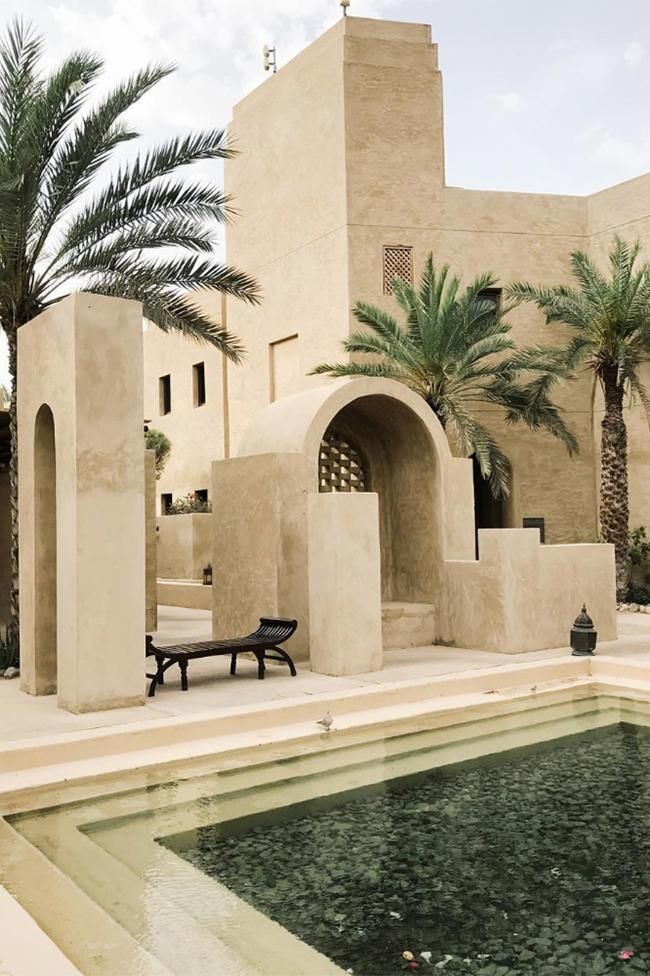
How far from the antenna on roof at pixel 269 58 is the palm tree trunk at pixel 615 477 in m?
12.3

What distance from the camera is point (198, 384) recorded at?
27609 millimetres

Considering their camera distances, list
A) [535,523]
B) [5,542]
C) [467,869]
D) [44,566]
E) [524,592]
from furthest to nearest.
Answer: [535,523], [5,542], [524,592], [44,566], [467,869]

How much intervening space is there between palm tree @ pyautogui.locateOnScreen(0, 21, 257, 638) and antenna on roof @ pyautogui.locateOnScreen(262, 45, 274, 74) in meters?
14.2

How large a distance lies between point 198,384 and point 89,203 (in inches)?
654

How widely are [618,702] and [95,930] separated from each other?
6.16m

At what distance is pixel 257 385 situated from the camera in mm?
23391

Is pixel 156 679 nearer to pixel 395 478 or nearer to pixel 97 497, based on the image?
pixel 97 497

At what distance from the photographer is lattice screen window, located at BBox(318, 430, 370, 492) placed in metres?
12.8

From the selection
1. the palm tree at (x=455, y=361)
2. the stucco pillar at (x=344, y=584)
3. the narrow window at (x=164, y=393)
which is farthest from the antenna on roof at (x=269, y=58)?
the stucco pillar at (x=344, y=584)

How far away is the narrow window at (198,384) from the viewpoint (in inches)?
1080

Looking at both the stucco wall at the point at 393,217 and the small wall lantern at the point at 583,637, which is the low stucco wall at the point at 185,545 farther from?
the small wall lantern at the point at 583,637

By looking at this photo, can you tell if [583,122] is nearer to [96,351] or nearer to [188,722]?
[96,351]

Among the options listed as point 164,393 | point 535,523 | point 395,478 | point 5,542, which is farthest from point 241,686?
point 164,393

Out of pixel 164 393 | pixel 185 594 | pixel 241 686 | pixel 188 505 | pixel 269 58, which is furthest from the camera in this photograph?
pixel 164 393
